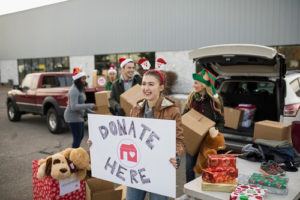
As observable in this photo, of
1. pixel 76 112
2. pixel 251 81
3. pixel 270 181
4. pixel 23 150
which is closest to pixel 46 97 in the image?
pixel 23 150

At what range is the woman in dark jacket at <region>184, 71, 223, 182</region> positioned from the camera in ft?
13.6

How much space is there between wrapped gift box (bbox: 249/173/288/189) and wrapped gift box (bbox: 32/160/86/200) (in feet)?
6.39

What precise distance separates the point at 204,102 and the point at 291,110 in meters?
1.93

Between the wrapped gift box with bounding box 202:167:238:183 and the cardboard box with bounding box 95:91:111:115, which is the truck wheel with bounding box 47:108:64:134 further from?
the wrapped gift box with bounding box 202:167:238:183

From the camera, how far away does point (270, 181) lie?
2.69 meters

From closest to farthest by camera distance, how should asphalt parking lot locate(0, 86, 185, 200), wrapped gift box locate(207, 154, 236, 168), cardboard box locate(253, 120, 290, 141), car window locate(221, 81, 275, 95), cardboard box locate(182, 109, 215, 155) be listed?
wrapped gift box locate(207, 154, 236, 168), cardboard box locate(182, 109, 215, 155), cardboard box locate(253, 120, 290, 141), asphalt parking lot locate(0, 86, 185, 200), car window locate(221, 81, 275, 95)

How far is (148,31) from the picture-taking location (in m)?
19.3

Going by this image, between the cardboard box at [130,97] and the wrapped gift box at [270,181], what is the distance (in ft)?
8.46

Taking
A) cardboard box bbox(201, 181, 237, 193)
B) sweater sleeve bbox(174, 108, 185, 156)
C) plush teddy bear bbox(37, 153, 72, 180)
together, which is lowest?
plush teddy bear bbox(37, 153, 72, 180)

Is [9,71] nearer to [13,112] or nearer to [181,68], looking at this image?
[181,68]

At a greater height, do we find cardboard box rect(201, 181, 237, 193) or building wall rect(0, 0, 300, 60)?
building wall rect(0, 0, 300, 60)

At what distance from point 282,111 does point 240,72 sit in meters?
1.00

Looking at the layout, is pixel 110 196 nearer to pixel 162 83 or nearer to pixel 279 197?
pixel 162 83

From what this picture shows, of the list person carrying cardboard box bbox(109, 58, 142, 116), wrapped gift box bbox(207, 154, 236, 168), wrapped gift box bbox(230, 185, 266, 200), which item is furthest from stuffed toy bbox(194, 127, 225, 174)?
person carrying cardboard box bbox(109, 58, 142, 116)
